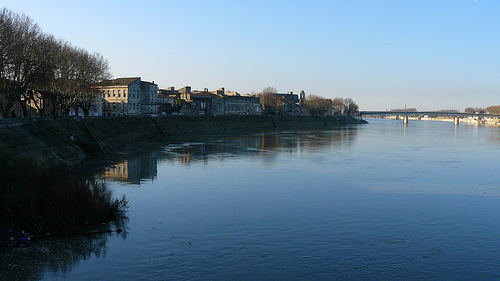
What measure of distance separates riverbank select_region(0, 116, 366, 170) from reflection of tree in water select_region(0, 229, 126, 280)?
7606 millimetres

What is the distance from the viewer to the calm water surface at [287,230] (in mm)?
16141

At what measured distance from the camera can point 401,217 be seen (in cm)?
2398

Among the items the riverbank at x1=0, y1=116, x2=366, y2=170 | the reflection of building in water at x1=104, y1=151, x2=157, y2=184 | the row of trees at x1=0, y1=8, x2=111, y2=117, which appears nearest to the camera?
the riverbank at x1=0, y1=116, x2=366, y2=170

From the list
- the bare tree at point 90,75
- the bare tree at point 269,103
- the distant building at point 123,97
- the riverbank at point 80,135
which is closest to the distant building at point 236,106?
the bare tree at point 269,103

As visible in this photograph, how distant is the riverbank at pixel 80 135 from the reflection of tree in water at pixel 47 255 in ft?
Answer: 25.0

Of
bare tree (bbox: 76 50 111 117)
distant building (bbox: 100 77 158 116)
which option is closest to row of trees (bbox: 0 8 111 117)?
bare tree (bbox: 76 50 111 117)

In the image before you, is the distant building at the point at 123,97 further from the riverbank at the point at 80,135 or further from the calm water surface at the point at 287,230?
the calm water surface at the point at 287,230

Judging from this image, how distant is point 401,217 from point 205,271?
12935 mm

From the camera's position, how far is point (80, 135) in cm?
5200

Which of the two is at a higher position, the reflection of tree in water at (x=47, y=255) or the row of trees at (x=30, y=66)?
the row of trees at (x=30, y=66)

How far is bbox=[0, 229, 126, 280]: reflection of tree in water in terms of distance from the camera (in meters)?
15.7

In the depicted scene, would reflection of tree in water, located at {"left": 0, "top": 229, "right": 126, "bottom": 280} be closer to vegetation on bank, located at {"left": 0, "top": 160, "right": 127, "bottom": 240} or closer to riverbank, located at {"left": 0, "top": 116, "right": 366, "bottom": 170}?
vegetation on bank, located at {"left": 0, "top": 160, "right": 127, "bottom": 240}

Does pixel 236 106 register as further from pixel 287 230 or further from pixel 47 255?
pixel 47 255

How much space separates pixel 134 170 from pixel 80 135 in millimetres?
15861
